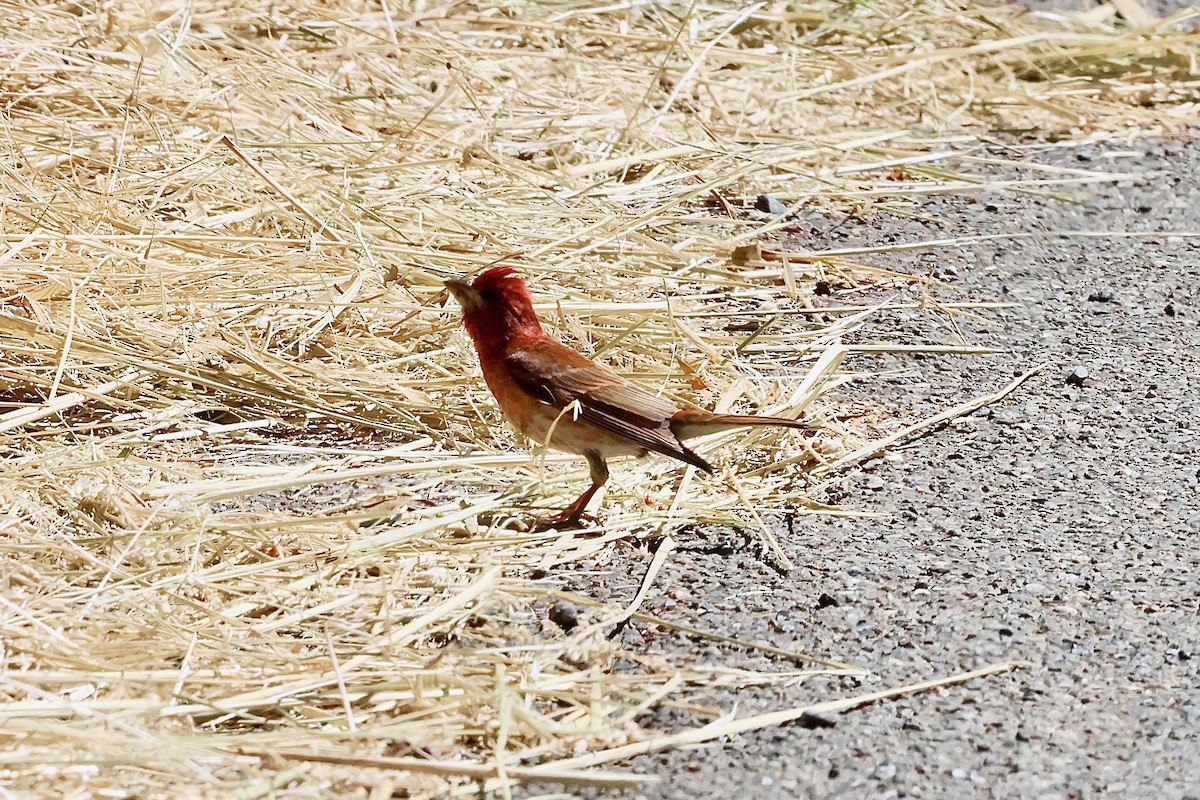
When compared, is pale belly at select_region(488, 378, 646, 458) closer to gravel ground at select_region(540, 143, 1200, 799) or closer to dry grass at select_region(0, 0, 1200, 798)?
dry grass at select_region(0, 0, 1200, 798)

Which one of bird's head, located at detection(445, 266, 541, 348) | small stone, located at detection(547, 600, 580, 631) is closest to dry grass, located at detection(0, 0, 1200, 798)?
small stone, located at detection(547, 600, 580, 631)

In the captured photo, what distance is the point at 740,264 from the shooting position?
5.47m

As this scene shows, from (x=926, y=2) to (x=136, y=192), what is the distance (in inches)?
177

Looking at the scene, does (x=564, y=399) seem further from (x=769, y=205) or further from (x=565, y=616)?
(x=769, y=205)

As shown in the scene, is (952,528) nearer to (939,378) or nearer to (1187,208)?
(939,378)

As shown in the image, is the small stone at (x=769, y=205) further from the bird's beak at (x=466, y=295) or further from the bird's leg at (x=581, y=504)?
the bird's leg at (x=581, y=504)

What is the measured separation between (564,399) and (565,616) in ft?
2.07

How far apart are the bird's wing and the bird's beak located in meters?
0.17

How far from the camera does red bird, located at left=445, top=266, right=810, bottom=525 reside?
3.65m

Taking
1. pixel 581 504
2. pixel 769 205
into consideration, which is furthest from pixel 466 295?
pixel 769 205

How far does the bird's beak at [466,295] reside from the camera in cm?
392

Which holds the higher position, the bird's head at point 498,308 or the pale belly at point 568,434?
the bird's head at point 498,308

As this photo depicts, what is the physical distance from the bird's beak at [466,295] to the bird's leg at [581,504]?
482 mm

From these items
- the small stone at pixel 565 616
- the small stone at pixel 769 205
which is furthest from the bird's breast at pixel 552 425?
the small stone at pixel 769 205
